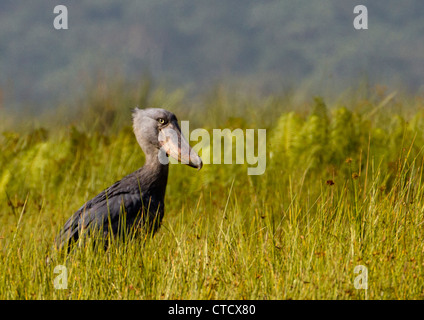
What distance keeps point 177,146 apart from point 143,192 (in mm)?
516

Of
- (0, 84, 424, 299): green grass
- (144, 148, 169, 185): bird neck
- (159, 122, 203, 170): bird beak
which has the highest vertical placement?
(159, 122, 203, 170): bird beak

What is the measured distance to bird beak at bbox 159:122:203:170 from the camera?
5727mm

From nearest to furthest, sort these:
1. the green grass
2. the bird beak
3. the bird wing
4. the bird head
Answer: the green grass
the bird wing
the bird beak
the bird head

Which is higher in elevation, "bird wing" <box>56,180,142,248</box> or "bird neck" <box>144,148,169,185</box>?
"bird neck" <box>144,148,169,185</box>

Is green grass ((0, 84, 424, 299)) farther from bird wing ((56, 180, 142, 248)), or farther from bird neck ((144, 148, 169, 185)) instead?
bird neck ((144, 148, 169, 185))

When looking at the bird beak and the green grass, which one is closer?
the green grass

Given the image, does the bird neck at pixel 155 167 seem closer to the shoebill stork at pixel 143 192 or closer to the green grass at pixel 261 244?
the shoebill stork at pixel 143 192

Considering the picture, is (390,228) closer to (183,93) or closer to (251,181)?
(251,181)

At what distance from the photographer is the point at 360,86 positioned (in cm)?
1047

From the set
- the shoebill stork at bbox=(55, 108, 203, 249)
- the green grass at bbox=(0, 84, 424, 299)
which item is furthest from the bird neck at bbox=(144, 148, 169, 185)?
the green grass at bbox=(0, 84, 424, 299)

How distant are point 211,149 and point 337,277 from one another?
418 centimetres

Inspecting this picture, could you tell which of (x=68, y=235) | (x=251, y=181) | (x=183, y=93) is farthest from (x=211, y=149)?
(x=68, y=235)

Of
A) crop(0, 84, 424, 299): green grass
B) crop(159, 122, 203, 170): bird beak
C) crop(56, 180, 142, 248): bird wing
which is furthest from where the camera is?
→ crop(159, 122, 203, 170): bird beak

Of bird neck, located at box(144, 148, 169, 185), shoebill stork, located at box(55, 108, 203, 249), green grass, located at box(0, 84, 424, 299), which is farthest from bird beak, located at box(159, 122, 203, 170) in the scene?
green grass, located at box(0, 84, 424, 299)
